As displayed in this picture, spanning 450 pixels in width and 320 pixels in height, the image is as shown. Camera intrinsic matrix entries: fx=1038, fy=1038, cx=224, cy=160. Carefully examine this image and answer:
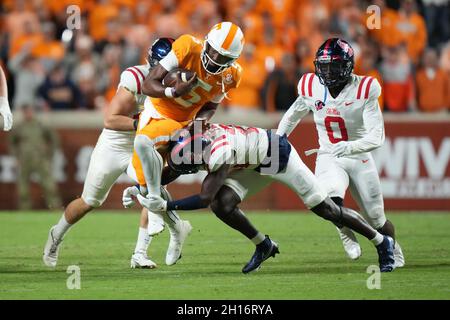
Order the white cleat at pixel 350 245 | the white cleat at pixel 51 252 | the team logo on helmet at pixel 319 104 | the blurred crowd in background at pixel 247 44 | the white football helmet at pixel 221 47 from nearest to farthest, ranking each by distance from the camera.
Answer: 1. the white football helmet at pixel 221 47
2. the white cleat at pixel 51 252
3. the team logo on helmet at pixel 319 104
4. the white cleat at pixel 350 245
5. the blurred crowd in background at pixel 247 44

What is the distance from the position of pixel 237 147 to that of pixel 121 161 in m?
1.27

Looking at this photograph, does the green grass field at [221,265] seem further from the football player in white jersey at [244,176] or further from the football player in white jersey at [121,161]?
the football player in white jersey at [244,176]

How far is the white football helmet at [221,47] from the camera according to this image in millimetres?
8234

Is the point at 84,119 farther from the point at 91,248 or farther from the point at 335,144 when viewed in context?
the point at 335,144

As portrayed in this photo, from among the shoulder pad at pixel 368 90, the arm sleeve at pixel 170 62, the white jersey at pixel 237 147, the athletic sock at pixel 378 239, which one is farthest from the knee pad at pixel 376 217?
the arm sleeve at pixel 170 62

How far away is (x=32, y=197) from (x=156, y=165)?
690cm

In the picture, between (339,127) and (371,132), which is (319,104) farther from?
(371,132)

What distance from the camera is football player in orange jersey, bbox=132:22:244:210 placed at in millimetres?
8133

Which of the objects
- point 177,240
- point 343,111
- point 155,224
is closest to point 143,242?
point 177,240

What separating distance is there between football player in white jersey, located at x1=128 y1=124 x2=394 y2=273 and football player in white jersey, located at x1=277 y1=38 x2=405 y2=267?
0.47 metres

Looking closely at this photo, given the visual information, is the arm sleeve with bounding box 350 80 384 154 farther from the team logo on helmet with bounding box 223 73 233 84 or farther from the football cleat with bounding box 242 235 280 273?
the team logo on helmet with bounding box 223 73 233 84

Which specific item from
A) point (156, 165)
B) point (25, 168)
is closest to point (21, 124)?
point (25, 168)

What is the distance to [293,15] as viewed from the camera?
636 inches

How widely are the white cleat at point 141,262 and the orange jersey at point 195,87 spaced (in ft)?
3.95
